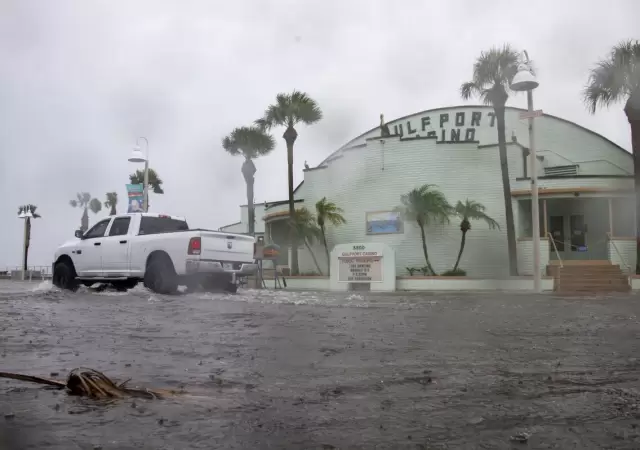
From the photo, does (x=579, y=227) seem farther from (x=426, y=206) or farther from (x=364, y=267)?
(x=364, y=267)

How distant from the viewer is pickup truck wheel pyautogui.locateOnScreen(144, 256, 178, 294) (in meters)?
9.20

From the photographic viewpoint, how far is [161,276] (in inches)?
363

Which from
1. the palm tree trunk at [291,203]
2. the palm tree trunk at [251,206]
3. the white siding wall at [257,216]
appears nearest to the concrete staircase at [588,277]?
the palm tree trunk at [291,203]

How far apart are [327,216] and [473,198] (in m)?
A: 4.81

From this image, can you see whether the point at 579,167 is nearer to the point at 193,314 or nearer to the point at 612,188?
the point at 612,188

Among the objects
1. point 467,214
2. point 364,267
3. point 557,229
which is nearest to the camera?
point 364,267

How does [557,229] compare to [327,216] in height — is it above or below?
below

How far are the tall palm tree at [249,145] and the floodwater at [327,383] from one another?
21.4 metres

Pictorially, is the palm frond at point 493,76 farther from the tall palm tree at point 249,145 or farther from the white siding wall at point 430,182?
the tall palm tree at point 249,145

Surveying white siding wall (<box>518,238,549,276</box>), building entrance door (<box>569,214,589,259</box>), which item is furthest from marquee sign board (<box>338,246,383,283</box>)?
building entrance door (<box>569,214,589,259</box>)

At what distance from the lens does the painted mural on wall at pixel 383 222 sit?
18.9 metres

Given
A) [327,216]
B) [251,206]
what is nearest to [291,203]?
[327,216]

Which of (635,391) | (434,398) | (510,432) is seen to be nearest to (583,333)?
(635,391)

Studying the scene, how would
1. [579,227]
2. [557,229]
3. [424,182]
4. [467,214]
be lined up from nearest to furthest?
1. [467,214]
2. [579,227]
3. [424,182]
4. [557,229]
